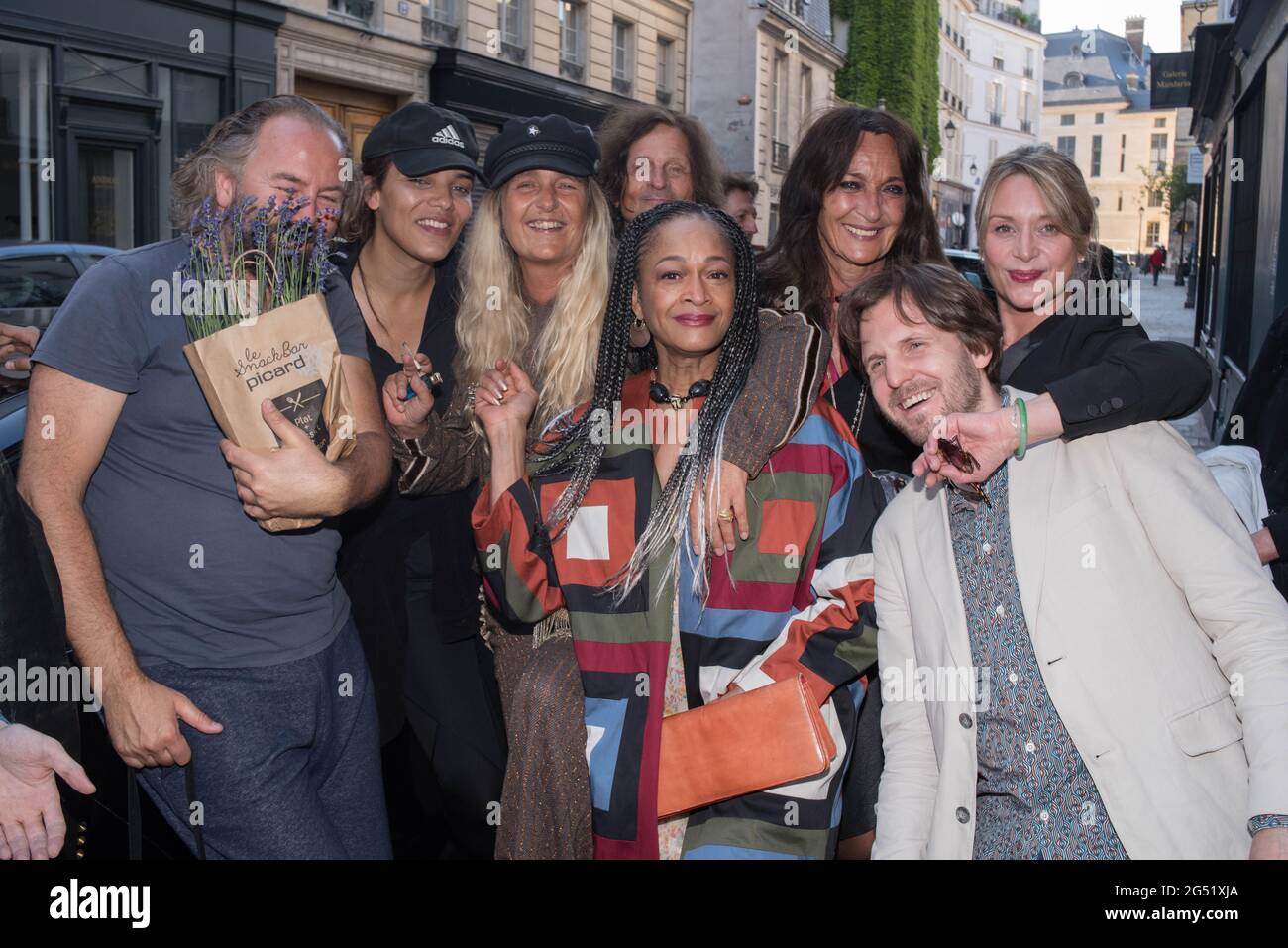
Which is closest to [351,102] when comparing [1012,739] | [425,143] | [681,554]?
[425,143]

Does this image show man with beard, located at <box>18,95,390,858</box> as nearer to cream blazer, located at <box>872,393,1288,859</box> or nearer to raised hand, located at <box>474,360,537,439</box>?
raised hand, located at <box>474,360,537,439</box>

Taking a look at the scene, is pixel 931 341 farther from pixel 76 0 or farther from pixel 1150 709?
pixel 76 0

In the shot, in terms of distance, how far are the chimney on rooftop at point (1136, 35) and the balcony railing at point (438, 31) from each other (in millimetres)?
87694

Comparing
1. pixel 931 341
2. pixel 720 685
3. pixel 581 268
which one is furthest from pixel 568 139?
pixel 720 685

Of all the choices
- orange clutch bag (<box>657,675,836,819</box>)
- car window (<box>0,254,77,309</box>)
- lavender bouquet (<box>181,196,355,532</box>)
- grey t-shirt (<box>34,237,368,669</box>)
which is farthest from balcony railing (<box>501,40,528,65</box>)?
orange clutch bag (<box>657,675,836,819</box>)

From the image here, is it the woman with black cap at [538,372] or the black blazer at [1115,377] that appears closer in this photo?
the black blazer at [1115,377]

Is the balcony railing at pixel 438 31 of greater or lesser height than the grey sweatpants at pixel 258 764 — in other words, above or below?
above

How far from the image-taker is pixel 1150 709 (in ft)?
7.71

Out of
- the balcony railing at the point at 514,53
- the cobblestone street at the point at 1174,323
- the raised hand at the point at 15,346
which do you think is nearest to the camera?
the raised hand at the point at 15,346

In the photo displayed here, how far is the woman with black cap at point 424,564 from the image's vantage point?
3.96 metres

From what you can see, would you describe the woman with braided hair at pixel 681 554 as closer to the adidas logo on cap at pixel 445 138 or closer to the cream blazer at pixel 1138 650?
the cream blazer at pixel 1138 650

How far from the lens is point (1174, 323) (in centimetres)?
2778

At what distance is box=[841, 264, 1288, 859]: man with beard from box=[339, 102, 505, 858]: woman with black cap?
→ 5.47ft

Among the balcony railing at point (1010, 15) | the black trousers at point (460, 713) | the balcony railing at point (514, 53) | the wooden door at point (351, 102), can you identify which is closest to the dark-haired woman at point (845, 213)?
the black trousers at point (460, 713)
